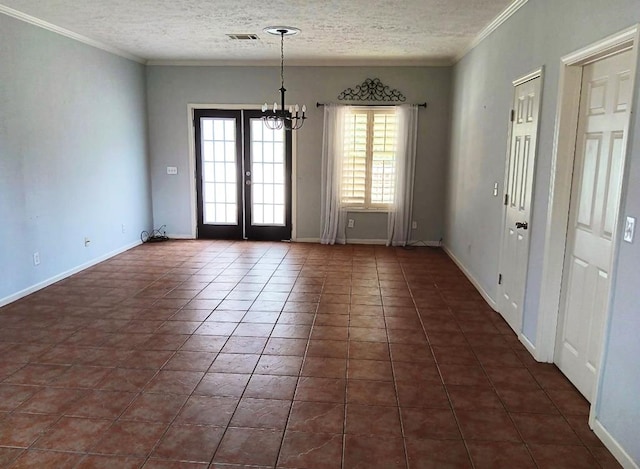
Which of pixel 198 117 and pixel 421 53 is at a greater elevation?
pixel 421 53

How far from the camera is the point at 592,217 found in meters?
2.81

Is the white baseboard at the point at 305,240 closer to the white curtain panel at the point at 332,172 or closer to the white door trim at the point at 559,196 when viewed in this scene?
the white curtain panel at the point at 332,172

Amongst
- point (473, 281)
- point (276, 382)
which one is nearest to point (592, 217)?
point (276, 382)

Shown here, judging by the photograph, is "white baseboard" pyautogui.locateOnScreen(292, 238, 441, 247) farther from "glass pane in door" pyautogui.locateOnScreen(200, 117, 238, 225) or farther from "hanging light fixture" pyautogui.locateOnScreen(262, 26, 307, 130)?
"hanging light fixture" pyautogui.locateOnScreen(262, 26, 307, 130)

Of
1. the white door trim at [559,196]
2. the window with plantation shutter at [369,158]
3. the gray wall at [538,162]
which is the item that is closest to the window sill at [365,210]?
the window with plantation shutter at [369,158]

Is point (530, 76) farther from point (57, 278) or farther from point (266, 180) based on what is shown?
point (57, 278)

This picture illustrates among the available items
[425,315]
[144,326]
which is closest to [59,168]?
[144,326]

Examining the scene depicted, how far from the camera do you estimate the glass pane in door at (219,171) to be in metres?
7.35

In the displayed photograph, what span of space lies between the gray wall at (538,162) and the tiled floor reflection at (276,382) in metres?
0.34

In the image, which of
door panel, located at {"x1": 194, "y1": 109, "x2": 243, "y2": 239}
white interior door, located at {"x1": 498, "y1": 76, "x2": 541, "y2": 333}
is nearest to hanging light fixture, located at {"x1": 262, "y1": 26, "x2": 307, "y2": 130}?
door panel, located at {"x1": 194, "y1": 109, "x2": 243, "y2": 239}

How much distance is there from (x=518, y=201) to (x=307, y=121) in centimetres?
401

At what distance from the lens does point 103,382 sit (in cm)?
299

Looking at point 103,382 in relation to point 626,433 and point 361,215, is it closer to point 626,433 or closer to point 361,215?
point 626,433

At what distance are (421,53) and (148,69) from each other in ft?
13.3
